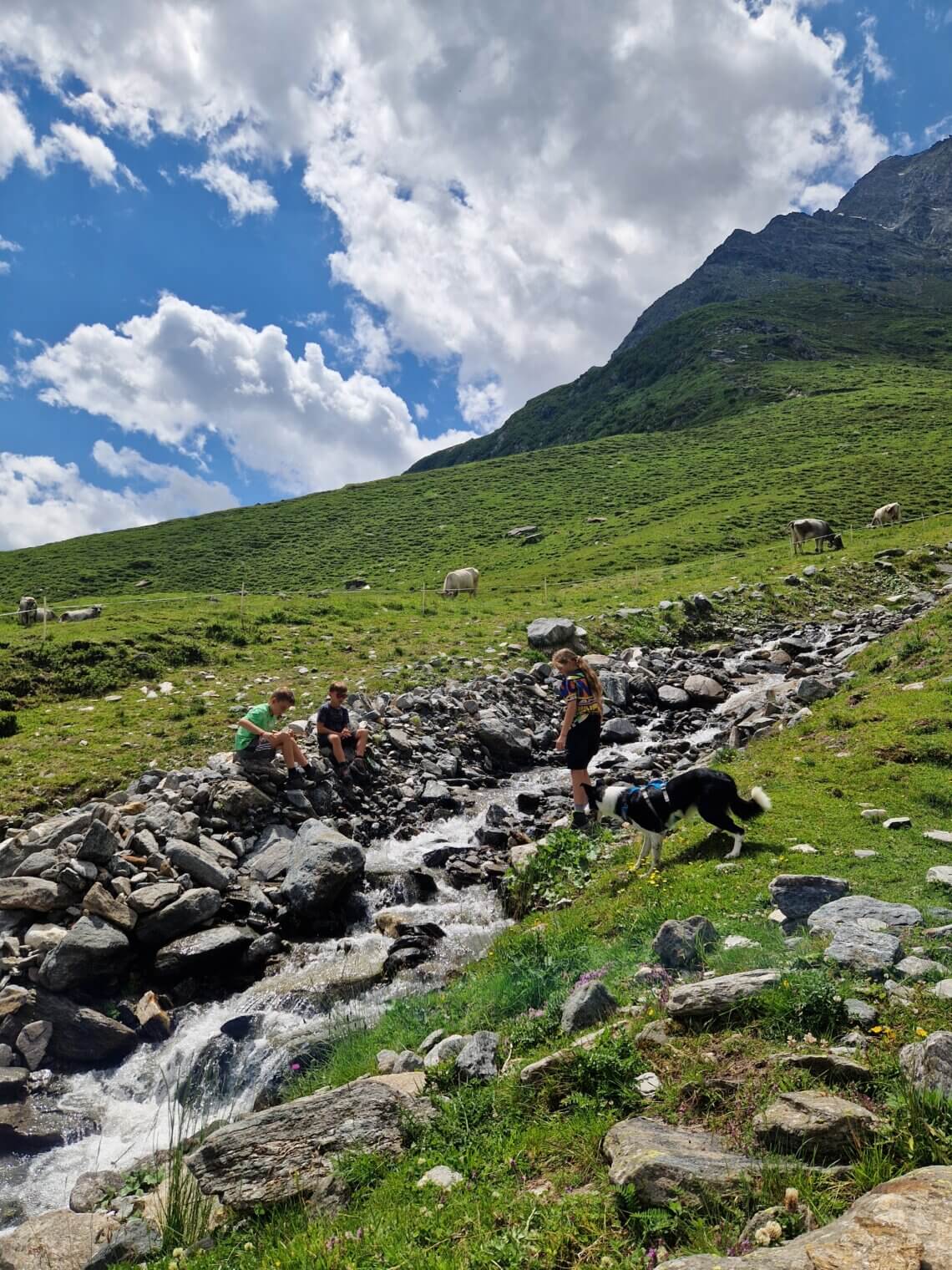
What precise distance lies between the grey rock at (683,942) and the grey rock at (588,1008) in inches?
27.7

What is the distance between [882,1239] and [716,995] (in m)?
2.38

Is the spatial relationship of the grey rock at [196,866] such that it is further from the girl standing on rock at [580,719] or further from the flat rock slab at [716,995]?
the flat rock slab at [716,995]

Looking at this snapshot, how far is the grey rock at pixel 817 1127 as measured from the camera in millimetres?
3354

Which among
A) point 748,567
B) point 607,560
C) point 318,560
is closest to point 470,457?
point 318,560

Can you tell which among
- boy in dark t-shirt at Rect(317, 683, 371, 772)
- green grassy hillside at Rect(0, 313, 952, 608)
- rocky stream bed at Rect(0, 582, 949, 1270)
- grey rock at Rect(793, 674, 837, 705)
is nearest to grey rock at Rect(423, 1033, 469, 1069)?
rocky stream bed at Rect(0, 582, 949, 1270)

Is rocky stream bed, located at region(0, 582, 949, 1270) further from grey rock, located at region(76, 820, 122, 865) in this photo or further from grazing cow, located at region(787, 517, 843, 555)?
grazing cow, located at region(787, 517, 843, 555)

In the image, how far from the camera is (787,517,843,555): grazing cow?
41.6 metres

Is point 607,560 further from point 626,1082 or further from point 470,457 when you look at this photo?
point 470,457

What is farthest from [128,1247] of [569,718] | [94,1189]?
[569,718]

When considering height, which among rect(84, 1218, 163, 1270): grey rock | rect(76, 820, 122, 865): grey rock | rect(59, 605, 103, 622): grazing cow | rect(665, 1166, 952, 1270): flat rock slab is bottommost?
rect(84, 1218, 163, 1270): grey rock

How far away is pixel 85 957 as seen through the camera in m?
8.52

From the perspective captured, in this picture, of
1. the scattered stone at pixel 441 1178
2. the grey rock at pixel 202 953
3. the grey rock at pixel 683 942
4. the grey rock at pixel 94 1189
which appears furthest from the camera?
the grey rock at pixel 202 953

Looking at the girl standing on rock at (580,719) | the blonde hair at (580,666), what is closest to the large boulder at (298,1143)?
the girl standing on rock at (580,719)

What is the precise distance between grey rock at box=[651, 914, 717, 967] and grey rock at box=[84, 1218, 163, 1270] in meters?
4.34
